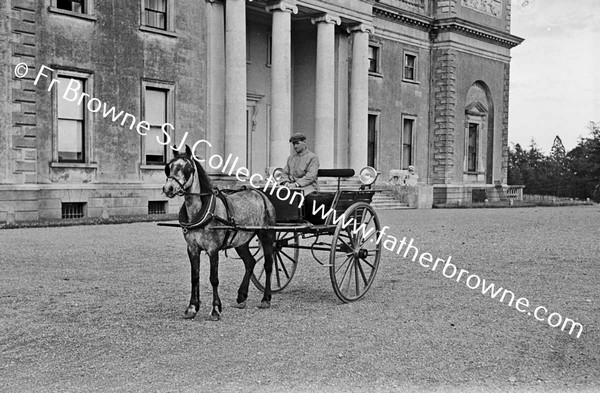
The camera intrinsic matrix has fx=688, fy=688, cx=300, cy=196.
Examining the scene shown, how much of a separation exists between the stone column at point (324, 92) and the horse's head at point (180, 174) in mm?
20635

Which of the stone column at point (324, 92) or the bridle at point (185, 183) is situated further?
the stone column at point (324, 92)

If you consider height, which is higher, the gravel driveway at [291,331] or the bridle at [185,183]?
the bridle at [185,183]

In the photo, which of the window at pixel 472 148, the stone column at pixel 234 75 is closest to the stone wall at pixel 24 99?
the stone column at pixel 234 75

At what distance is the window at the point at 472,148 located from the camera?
40.2 m

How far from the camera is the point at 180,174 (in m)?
7.36

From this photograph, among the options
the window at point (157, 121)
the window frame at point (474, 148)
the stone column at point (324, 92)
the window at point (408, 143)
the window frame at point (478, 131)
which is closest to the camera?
the window at point (157, 121)

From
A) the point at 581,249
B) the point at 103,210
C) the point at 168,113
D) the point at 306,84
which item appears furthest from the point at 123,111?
the point at 581,249

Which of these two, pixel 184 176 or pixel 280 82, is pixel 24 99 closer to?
pixel 280 82

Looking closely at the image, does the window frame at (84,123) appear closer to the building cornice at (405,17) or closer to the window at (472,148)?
the building cornice at (405,17)

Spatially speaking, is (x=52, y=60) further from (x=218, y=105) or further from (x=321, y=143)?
(x=321, y=143)

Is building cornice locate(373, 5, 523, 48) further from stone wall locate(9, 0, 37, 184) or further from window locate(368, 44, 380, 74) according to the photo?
stone wall locate(9, 0, 37, 184)

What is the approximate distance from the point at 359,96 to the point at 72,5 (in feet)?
43.4

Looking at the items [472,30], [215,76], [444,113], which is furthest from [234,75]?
[472,30]

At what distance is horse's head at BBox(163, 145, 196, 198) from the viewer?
7277mm
